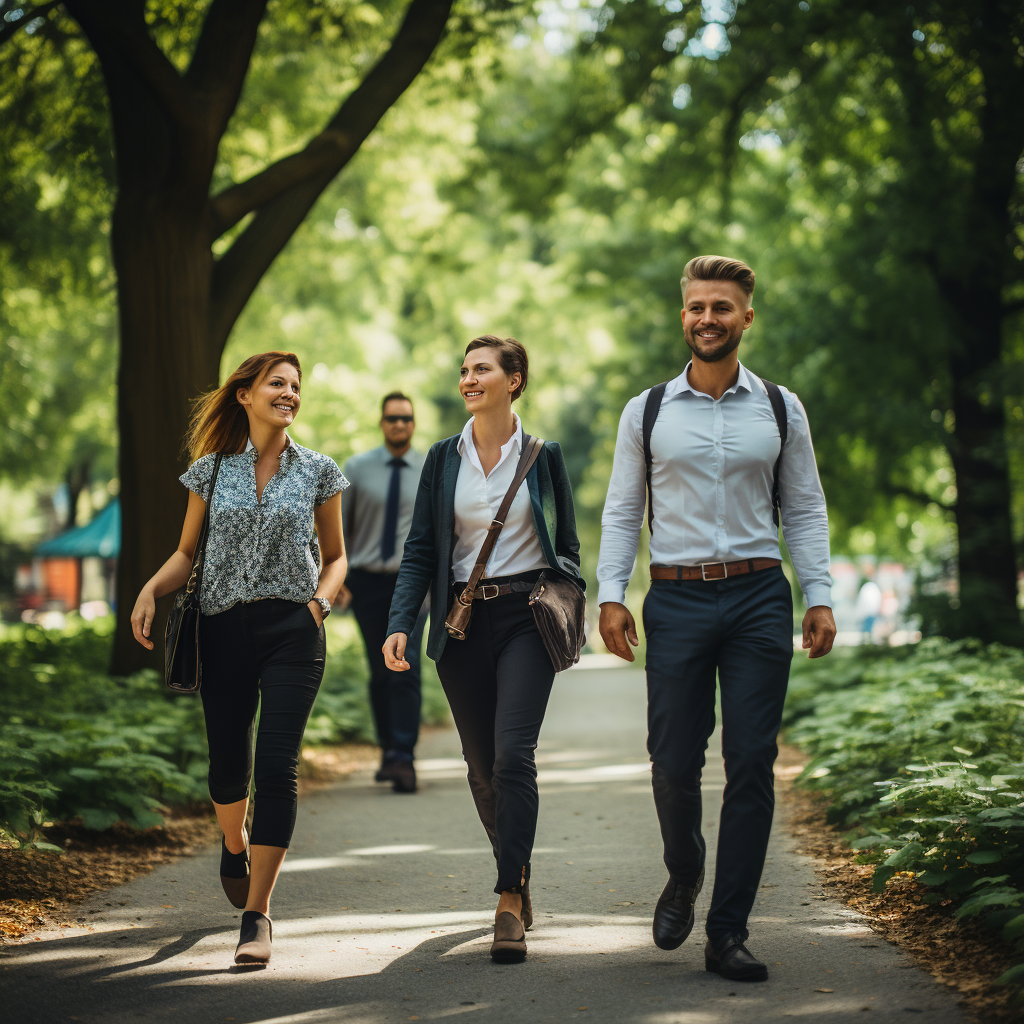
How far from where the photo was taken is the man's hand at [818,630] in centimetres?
400

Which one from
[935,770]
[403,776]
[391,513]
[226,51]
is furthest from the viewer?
[226,51]

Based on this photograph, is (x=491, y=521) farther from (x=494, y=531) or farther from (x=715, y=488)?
(x=715, y=488)

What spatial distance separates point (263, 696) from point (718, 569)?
168 cm

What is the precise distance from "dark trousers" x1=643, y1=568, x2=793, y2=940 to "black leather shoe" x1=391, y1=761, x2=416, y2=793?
12.9 ft

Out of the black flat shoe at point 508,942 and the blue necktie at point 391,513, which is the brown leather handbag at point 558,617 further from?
the blue necktie at point 391,513

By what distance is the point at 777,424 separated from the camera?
4141 millimetres

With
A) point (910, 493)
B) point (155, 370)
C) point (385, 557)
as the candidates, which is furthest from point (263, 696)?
point (910, 493)

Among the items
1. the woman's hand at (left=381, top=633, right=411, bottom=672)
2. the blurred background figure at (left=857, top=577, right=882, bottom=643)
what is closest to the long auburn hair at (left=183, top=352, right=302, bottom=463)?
the woman's hand at (left=381, top=633, right=411, bottom=672)

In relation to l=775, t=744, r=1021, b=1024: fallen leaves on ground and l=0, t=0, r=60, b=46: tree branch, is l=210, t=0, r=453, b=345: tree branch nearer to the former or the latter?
l=0, t=0, r=60, b=46: tree branch

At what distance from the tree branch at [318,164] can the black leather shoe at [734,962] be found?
6.41 metres

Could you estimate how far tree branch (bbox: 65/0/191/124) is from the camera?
7391 millimetres

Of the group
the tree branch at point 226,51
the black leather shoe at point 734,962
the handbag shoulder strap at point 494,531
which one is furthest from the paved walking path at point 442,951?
the tree branch at point 226,51

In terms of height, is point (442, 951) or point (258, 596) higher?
point (258, 596)

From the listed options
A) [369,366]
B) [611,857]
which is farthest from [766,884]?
[369,366]
